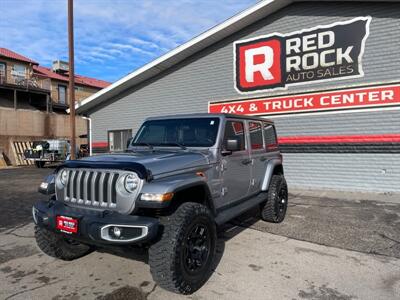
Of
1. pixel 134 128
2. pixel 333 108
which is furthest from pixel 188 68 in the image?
pixel 333 108

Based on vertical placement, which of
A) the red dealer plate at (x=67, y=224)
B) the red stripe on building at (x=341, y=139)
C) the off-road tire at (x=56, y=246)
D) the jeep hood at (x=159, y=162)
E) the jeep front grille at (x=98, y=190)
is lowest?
the off-road tire at (x=56, y=246)

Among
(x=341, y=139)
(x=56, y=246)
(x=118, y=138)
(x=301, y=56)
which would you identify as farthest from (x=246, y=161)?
(x=118, y=138)

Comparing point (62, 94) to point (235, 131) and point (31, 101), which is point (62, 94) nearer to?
point (31, 101)

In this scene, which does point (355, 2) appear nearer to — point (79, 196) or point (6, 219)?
point (79, 196)

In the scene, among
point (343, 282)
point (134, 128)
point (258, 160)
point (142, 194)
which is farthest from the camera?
point (134, 128)

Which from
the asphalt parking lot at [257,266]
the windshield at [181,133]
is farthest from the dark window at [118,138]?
the windshield at [181,133]

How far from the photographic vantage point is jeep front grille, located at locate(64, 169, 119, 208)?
3498 millimetres

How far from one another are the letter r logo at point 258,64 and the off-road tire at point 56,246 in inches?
344

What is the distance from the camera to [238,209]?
4883 millimetres

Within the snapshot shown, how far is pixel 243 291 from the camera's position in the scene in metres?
3.61

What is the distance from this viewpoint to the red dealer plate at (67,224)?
3402 millimetres

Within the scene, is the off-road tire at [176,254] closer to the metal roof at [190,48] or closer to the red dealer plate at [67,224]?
the red dealer plate at [67,224]

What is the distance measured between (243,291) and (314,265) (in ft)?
4.17

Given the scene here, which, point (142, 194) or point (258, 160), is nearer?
point (142, 194)
